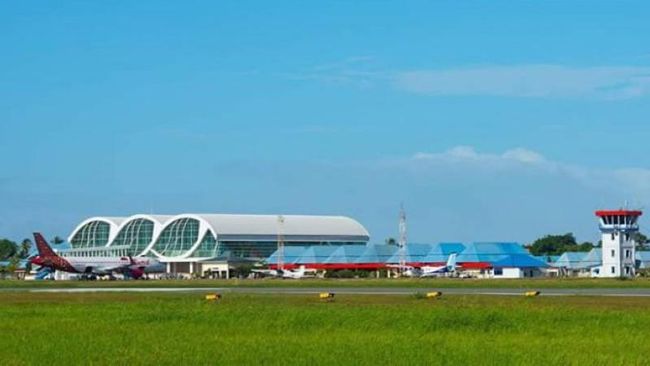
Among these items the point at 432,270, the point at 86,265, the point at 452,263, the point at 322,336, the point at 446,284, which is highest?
the point at 86,265

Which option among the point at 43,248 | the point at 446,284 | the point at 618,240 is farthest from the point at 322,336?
the point at 43,248

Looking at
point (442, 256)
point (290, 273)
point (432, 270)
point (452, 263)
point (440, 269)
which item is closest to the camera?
point (440, 269)

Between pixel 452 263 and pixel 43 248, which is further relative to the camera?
pixel 452 263

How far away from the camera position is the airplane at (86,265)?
164125 millimetres

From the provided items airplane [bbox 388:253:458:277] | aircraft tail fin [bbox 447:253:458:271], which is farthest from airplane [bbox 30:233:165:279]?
aircraft tail fin [bbox 447:253:458:271]

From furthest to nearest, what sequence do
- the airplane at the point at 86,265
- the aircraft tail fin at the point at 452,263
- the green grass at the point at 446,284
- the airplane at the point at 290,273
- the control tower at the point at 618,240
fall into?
the aircraft tail fin at the point at 452,263, the airplane at the point at 290,273, the airplane at the point at 86,265, the control tower at the point at 618,240, the green grass at the point at 446,284

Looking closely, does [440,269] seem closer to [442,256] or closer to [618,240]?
[442,256]

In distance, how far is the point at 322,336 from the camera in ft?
125

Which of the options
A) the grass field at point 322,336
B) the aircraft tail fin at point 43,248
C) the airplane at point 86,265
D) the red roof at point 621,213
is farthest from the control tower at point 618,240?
the grass field at point 322,336

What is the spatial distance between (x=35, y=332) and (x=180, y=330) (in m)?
5.04

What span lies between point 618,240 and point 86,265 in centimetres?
7535

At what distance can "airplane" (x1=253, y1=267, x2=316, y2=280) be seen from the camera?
174000 millimetres

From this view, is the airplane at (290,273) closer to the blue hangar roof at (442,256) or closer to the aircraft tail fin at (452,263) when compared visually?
the blue hangar roof at (442,256)

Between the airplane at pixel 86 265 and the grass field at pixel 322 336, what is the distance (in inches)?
4381
